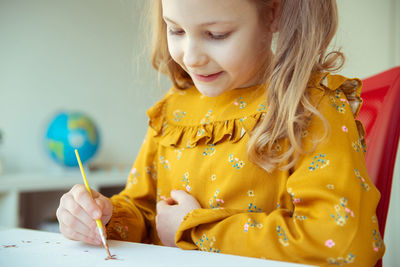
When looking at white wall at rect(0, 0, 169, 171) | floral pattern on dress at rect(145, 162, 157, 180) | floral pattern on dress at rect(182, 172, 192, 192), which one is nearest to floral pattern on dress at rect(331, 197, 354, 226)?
floral pattern on dress at rect(182, 172, 192, 192)

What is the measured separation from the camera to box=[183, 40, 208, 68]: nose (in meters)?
0.68

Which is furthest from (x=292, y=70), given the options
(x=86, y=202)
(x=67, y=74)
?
(x=67, y=74)

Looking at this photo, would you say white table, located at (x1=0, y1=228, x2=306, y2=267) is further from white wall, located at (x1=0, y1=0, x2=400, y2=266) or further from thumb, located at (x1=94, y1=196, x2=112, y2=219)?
white wall, located at (x1=0, y1=0, x2=400, y2=266)

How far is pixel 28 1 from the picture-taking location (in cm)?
212

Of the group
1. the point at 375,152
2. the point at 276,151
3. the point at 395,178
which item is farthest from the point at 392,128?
the point at 395,178

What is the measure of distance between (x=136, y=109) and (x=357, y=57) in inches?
49.2

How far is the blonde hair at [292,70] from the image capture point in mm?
670

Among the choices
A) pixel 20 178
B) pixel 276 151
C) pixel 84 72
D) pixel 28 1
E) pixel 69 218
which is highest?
pixel 28 1

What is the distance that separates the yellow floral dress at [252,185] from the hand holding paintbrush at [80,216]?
117 mm

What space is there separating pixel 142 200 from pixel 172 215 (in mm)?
187

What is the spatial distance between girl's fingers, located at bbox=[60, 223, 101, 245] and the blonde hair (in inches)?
11.1

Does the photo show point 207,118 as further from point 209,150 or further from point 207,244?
point 207,244

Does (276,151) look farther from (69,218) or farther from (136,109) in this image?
(136,109)

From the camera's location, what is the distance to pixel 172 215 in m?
0.75
